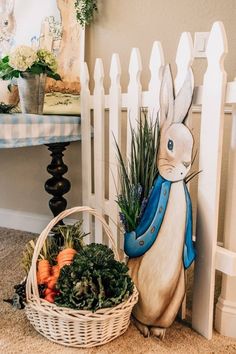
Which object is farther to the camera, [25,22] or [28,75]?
[25,22]

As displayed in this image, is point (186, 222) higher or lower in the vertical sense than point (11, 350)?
higher

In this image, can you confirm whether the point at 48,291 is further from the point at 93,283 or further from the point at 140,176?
the point at 140,176

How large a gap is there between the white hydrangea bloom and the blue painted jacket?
87 cm

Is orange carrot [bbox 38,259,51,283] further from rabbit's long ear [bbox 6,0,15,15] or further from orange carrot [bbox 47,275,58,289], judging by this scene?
rabbit's long ear [bbox 6,0,15,15]

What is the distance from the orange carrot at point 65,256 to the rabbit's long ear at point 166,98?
1.67 feet

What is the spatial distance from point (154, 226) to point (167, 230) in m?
0.04

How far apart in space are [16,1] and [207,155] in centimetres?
154

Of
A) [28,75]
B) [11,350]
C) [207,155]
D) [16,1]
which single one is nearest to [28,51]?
[28,75]

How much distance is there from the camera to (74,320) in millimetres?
905

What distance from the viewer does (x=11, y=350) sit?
3.10 feet

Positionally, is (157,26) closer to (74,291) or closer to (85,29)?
(85,29)

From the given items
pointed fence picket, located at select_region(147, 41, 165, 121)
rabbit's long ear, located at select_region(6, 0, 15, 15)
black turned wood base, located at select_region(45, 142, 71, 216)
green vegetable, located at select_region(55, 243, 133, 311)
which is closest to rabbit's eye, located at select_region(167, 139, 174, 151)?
pointed fence picket, located at select_region(147, 41, 165, 121)

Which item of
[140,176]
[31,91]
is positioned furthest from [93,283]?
[31,91]

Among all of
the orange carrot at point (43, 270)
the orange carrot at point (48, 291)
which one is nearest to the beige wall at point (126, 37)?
the orange carrot at point (43, 270)
